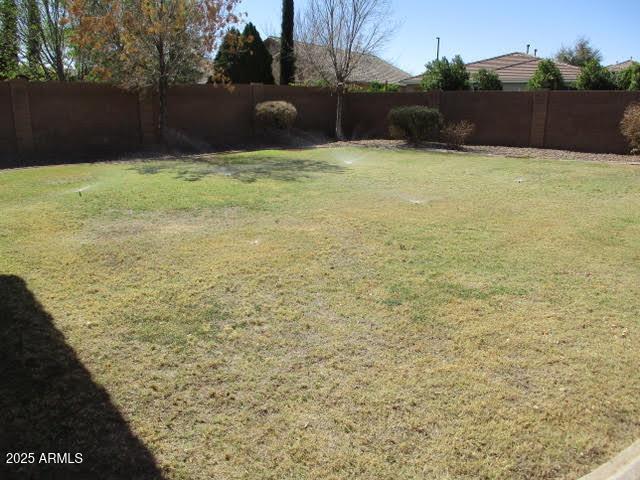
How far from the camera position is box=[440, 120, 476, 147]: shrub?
18.8 m

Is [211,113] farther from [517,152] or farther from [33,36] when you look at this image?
[517,152]

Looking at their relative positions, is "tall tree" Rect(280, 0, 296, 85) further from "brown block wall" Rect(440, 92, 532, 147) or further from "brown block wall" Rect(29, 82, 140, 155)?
"brown block wall" Rect(29, 82, 140, 155)

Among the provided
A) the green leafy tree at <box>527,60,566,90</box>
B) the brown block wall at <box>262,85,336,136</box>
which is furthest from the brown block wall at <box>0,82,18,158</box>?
the green leafy tree at <box>527,60,566,90</box>

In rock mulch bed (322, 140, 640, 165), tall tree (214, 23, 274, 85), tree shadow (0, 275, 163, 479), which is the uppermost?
tall tree (214, 23, 274, 85)

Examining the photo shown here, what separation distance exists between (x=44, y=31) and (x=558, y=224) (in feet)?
65.4

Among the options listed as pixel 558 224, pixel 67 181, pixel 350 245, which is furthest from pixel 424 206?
pixel 67 181

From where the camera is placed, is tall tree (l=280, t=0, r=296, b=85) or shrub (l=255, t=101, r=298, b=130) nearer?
shrub (l=255, t=101, r=298, b=130)

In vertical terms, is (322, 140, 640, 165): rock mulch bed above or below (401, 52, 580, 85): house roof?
below

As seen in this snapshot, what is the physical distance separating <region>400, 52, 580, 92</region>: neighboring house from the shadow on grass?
18.7 meters

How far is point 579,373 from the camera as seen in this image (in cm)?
383

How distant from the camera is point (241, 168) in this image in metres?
13.3

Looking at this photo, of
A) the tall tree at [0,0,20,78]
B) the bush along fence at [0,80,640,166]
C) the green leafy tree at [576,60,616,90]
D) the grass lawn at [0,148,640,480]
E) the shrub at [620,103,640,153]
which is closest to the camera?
the grass lawn at [0,148,640,480]

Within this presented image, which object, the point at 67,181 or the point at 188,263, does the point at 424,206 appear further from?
the point at 67,181

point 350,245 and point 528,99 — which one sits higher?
point 528,99
